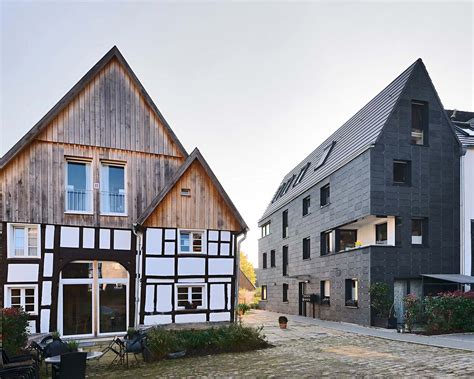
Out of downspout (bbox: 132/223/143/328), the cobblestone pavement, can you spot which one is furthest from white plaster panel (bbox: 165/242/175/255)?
the cobblestone pavement

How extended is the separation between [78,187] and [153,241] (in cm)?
294

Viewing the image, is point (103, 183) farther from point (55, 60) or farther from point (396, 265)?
point (396, 265)

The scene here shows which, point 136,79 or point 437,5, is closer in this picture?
point 437,5

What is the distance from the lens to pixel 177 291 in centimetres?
1405

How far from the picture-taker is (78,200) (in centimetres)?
1375

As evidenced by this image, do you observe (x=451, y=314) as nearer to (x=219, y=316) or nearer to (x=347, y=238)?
(x=347, y=238)

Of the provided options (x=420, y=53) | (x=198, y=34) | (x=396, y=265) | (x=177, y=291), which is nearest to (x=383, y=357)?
(x=177, y=291)

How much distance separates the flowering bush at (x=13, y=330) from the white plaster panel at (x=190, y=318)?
454 cm

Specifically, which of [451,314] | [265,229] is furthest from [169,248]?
[265,229]

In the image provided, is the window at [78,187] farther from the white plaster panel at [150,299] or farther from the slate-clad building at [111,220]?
the white plaster panel at [150,299]

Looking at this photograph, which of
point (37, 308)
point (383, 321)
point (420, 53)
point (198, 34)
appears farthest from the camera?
point (420, 53)

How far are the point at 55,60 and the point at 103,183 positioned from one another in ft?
13.2

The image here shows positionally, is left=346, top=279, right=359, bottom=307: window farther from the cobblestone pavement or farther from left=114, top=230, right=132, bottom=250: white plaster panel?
left=114, top=230, right=132, bottom=250: white plaster panel

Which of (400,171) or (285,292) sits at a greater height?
(400,171)
